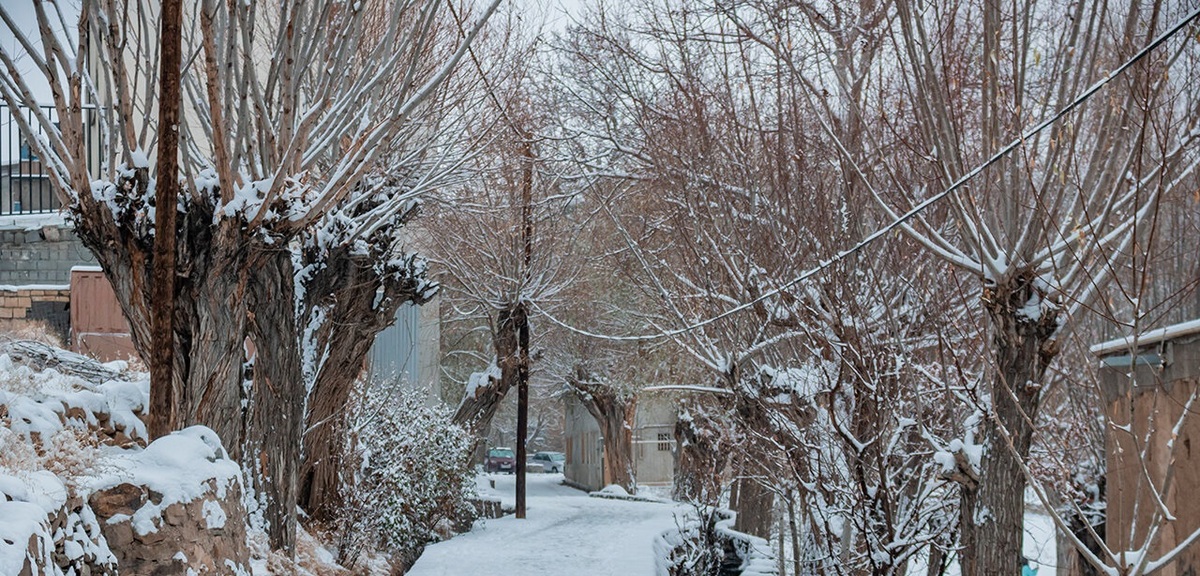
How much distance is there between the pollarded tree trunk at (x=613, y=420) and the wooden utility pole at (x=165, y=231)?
917 inches

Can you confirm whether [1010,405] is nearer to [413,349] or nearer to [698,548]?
[698,548]

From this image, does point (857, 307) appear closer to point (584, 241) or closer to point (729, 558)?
point (729, 558)

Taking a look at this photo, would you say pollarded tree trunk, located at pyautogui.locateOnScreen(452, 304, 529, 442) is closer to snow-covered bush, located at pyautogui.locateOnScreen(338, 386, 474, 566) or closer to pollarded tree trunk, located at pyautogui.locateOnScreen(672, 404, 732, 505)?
snow-covered bush, located at pyautogui.locateOnScreen(338, 386, 474, 566)

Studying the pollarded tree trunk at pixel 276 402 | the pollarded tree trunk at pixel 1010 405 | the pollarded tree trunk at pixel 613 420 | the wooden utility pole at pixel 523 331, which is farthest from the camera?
the pollarded tree trunk at pixel 613 420

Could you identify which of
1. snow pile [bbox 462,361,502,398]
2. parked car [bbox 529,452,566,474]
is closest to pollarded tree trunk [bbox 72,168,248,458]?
snow pile [bbox 462,361,502,398]

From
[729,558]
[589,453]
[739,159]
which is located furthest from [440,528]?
[589,453]

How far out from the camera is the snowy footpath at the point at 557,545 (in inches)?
558

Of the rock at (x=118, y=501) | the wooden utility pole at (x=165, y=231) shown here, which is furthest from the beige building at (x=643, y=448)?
the rock at (x=118, y=501)

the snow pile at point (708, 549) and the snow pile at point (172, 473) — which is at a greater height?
the snow pile at point (172, 473)

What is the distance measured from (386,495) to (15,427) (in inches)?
381

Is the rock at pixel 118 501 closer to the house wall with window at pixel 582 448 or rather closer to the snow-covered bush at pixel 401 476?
the snow-covered bush at pixel 401 476

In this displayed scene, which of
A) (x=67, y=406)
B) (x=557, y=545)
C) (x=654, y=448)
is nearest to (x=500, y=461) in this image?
(x=654, y=448)

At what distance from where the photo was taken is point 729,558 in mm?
17641

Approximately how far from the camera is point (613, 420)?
105ft
